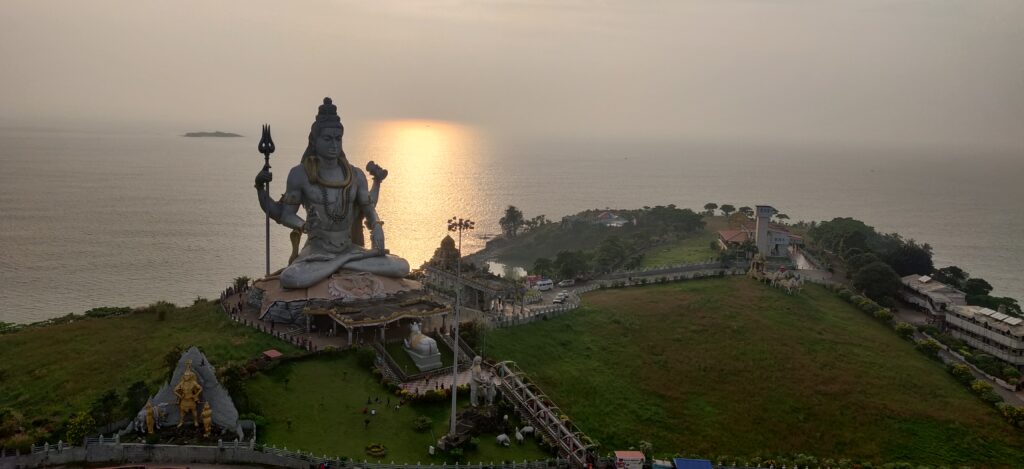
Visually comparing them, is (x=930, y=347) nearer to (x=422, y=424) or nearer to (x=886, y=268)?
(x=886, y=268)

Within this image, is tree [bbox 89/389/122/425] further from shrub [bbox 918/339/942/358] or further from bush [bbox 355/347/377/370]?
shrub [bbox 918/339/942/358]

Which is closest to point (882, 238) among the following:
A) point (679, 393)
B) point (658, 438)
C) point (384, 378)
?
point (679, 393)

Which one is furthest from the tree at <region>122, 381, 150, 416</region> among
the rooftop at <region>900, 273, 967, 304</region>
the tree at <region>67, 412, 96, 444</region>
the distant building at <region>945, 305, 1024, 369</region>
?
the rooftop at <region>900, 273, 967, 304</region>

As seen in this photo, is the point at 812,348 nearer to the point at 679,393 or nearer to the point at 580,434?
the point at 679,393

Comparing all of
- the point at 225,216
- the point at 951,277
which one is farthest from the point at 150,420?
the point at 225,216

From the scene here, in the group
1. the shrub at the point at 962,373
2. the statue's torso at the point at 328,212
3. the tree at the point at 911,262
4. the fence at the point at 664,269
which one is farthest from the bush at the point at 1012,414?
the statue's torso at the point at 328,212

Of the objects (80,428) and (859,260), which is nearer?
(80,428)
